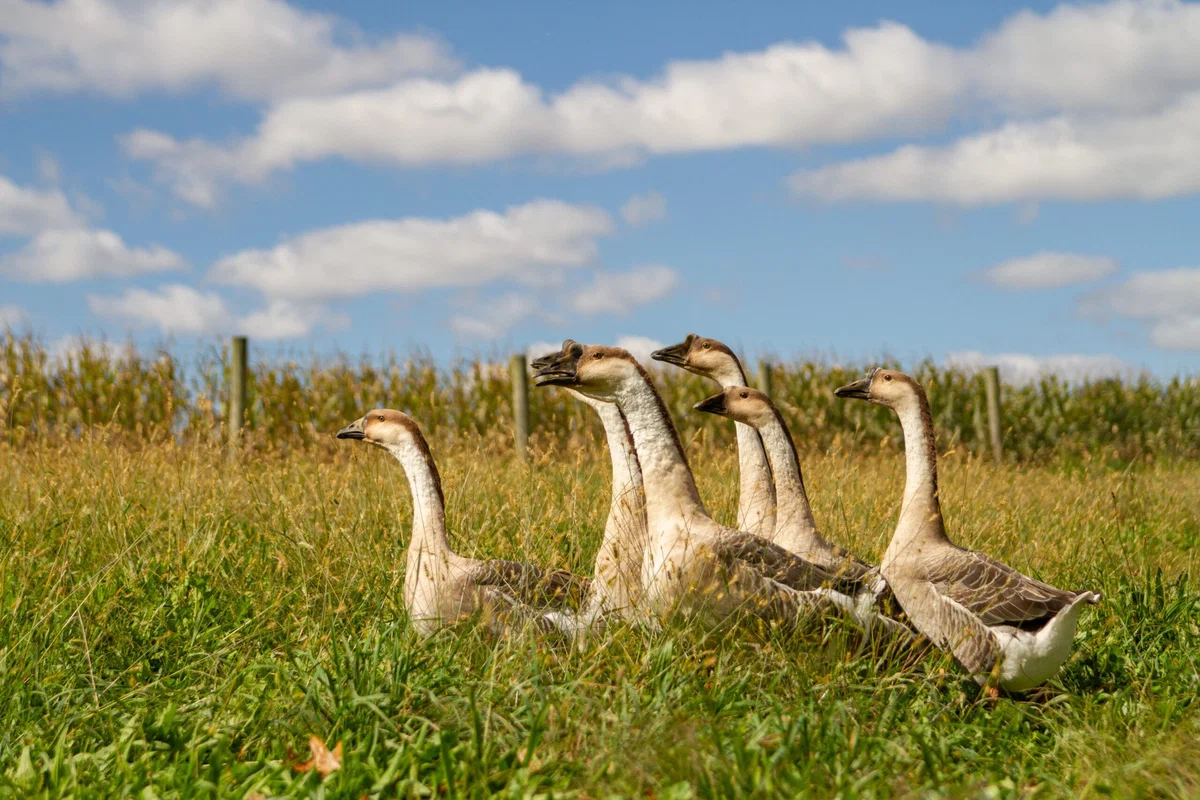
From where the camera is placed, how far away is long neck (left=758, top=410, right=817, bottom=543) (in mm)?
6348

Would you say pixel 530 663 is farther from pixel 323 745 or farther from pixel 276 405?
pixel 276 405

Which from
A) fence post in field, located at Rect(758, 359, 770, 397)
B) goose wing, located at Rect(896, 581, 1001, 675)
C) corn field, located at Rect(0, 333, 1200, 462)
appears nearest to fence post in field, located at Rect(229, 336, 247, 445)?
corn field, located at Rect(0, 333, 1200, 462)

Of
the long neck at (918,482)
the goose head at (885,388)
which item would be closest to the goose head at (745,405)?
the goose head at (885,388)

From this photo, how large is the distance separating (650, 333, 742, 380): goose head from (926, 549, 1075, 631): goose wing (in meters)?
1.87

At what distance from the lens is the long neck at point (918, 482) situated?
19.9ft

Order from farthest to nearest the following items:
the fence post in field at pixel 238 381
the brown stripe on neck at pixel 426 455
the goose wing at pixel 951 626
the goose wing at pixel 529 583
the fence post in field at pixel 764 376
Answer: the fence post in field at pixel 764 376 → the fence post in field at pixel 238 381 → the brown stripe on neck at pixel 426 455 → the goose wing at pixel 529 583 → the goose wing at pixel 951 626

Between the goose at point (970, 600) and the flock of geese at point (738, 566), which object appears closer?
the flock of geese at point (738, 566)

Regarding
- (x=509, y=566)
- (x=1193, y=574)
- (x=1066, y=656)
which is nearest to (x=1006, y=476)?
(x=1193, y=574)

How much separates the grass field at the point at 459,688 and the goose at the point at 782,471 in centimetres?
83

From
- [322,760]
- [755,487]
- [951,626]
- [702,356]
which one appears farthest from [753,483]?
[322,760]

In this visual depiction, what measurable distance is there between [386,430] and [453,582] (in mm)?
1197

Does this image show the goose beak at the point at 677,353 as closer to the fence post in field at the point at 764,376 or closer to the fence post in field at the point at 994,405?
the fence post in field at the point at 764,376

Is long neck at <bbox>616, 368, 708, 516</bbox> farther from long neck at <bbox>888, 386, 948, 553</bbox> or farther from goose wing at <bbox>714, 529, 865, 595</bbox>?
long neck at <bbox>888, 386, 948, 553</bbox>

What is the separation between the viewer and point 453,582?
5.79 m
